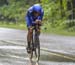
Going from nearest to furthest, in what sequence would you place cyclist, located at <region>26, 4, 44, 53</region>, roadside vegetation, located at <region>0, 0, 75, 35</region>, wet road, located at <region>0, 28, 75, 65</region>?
Answer: 1. cyclist, located at <region>26, 4, 44, 53</region>
2. wet road, located at <region>0, 28, 75, 65</region>
3. roadside vegetation, located at <region>0, 0, 75, 35</region>

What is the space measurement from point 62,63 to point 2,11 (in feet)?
139

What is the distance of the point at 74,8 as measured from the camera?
113 ft

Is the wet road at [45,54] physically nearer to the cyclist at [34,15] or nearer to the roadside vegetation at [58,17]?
the cyclist at [34,15]

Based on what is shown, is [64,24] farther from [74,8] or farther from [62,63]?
[62,63]

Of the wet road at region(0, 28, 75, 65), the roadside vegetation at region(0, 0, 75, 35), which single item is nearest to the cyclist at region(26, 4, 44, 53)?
the wet road at region(0, 28, 75, 65)

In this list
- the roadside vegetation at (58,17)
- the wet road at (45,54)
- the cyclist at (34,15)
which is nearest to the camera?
the cyclist at (34,15)

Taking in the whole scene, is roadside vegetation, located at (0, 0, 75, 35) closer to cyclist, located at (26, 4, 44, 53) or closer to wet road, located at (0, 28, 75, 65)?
wet road, located at (0, 28, 75, 65)

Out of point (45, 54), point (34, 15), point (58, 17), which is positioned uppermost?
point (34, 15)

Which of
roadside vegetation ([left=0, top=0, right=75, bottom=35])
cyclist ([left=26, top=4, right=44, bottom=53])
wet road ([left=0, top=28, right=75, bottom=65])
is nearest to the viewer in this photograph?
cyclist ([left=26, top=4, right=44, bottom=53])

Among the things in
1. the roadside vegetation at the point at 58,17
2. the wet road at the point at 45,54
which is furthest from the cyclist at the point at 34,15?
the roadside vegetation at the point at 58,17

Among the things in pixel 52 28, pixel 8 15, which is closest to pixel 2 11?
pixel 8 15

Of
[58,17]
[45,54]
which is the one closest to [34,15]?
[45,54]

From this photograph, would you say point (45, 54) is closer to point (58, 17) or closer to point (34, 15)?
point (34, 15)

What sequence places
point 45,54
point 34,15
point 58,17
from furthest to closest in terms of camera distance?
point 58,17 < point 45,54 < point 34,15
